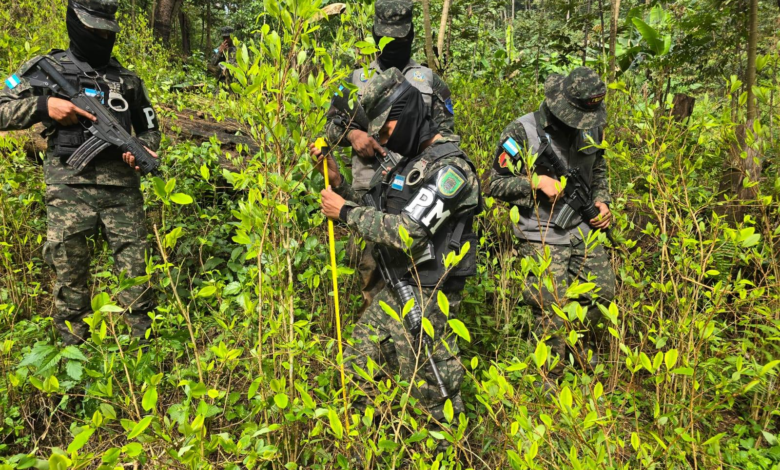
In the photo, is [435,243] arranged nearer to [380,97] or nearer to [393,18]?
[380,97]

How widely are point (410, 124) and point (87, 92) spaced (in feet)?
7.02

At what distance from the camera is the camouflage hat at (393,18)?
10.5ft

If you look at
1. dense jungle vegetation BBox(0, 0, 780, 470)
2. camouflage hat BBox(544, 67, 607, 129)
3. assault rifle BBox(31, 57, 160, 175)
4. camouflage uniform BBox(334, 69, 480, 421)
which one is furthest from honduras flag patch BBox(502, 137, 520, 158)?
assault rifle BBox(31, 57, 160, 175)

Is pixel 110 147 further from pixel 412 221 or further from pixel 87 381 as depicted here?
pixel 412 221

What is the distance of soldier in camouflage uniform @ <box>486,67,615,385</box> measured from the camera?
2771 mm

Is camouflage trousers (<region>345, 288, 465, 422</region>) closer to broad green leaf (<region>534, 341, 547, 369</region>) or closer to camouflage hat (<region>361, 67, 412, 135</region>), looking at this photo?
broad green leaf (<region>534, 341, 547, 369</region>)

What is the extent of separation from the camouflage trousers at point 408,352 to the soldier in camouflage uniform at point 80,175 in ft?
4.85

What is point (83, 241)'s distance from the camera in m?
2.73

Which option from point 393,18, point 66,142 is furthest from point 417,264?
point 66,142

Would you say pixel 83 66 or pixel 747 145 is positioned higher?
Result: pixel 747 145

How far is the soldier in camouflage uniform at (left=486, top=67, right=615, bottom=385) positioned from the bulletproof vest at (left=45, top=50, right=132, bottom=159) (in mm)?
2579

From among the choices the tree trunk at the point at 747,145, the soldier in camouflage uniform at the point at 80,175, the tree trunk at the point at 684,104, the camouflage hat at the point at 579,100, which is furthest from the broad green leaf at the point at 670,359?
the tree trunk at the point at 684,104

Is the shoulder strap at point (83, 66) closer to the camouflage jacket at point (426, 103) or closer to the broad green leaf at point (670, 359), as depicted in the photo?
the camouflage jacket at point (426, 103)

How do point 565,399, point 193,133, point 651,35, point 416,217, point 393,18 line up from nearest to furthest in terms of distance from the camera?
point 565,399, point 416,217, point 393,18, point 193,133, point 651,35
